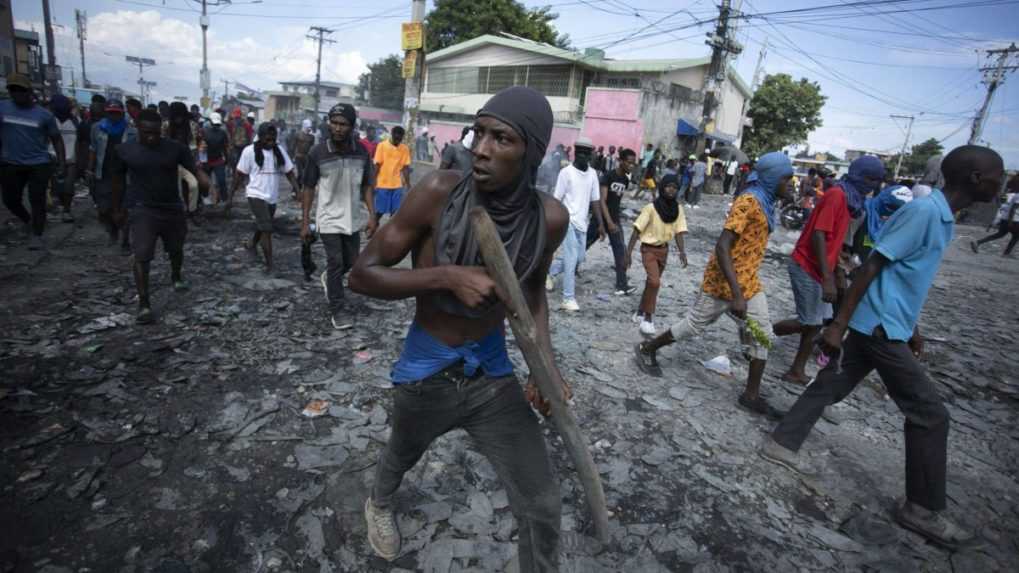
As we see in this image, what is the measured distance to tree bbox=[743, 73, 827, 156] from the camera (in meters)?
35.4

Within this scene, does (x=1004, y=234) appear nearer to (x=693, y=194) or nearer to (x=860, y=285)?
(x=693, y=194)

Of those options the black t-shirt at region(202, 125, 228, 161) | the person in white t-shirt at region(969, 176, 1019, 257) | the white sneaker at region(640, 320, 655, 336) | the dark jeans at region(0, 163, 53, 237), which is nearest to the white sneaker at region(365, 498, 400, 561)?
the white sneaker at region(640, 320, 655, 336)

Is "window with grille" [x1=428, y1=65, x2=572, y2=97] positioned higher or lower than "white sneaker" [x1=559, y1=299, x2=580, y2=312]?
higher

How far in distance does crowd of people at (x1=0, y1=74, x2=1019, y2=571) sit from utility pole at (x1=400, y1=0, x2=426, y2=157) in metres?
4.27

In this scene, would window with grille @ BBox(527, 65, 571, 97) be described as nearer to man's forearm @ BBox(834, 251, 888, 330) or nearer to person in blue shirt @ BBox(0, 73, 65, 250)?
person in blue shirt @ BBox(0, 73, 65, 250)

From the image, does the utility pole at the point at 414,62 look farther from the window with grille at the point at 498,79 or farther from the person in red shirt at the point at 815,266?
the window with grille at the point at 498,79

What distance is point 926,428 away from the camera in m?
2.84

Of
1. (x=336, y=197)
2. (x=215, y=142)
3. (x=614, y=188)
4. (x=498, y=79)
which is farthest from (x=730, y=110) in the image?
(x=336, y=197)

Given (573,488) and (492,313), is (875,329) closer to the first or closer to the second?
(573,488)

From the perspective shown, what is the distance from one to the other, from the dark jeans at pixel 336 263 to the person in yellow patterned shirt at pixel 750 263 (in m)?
3.44

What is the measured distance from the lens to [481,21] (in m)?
36.2

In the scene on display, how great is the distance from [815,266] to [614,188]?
304 cm

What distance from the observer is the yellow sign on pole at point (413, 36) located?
10.8m

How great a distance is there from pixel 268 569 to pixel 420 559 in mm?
670
